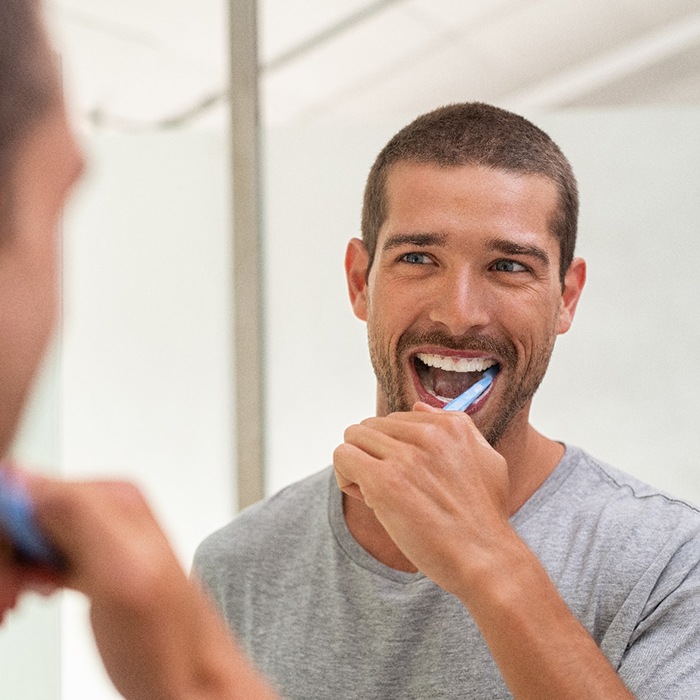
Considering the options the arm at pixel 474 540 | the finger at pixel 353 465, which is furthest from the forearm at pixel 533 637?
the finger at pixel 353 465

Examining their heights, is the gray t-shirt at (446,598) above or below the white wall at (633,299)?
below

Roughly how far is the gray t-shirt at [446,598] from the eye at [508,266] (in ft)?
0.64

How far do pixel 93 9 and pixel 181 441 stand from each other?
779 mm

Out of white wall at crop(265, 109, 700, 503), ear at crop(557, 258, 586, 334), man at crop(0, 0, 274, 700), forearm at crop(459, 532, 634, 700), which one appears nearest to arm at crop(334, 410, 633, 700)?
forearm at crop(459, 532, 634, 700)

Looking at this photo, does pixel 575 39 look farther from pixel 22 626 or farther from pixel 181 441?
pixel 22 626

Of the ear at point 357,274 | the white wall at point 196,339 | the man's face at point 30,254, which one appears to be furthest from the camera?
the white wall at point 196,339

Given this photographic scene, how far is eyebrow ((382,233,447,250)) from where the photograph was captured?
2.88 feet

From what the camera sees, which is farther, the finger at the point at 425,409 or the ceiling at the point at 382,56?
the ceiling at the point at 382,56

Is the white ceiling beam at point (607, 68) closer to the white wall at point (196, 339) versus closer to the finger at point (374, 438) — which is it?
the white wall at point (196, 339)

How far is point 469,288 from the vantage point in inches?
33.9

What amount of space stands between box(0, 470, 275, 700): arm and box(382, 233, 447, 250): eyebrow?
0.71 m

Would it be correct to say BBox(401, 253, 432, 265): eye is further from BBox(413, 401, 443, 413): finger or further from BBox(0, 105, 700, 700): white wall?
BBox(0, 105, 700, 700): white wall

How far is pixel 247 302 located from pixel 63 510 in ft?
4.79

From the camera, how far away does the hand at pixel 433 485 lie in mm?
677
